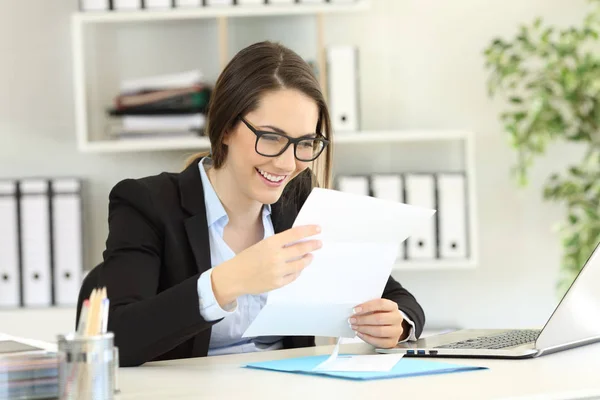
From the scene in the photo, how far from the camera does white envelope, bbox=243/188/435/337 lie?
136cm

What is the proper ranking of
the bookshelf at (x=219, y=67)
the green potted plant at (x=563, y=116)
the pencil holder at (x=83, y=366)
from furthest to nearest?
the bookshelf at (x=219, y=67)
the green potted plant at (x=563, y=116)
the pencil holder at (x=83, y=366)

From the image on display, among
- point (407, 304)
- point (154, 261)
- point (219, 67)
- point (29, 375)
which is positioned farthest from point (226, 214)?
point (219, 67)

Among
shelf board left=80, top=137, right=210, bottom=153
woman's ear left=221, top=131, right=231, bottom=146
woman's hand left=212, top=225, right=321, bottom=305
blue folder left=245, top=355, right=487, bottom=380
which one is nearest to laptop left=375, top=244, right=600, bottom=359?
blue folder left=245, top=355, right=487, bottom=380

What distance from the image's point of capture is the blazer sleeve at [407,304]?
174 cm

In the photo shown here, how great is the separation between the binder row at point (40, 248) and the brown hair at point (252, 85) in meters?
1.40

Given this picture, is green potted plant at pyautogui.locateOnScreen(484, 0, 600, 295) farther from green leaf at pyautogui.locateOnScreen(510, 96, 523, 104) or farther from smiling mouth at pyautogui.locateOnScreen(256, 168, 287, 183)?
smiling mouth at pyautogui.locateOnScreen(256, 168, 287, 183)

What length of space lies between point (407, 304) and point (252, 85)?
52 cm

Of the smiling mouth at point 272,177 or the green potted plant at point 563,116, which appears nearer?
the smiling mouth at point 272,177

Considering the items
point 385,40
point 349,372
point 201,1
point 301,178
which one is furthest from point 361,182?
point 349,372

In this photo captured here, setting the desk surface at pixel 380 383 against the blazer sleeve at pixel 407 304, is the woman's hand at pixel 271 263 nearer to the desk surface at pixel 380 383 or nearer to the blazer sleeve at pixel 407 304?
the desk surface at pixel 380 383

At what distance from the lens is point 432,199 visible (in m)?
3.14

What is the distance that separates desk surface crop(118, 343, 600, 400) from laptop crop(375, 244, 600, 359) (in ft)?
0.08

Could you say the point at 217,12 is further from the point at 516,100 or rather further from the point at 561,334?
the point at 561,334

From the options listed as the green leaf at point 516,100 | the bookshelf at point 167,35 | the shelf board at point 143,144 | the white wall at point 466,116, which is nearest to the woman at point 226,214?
the shelf board at point 143,144
